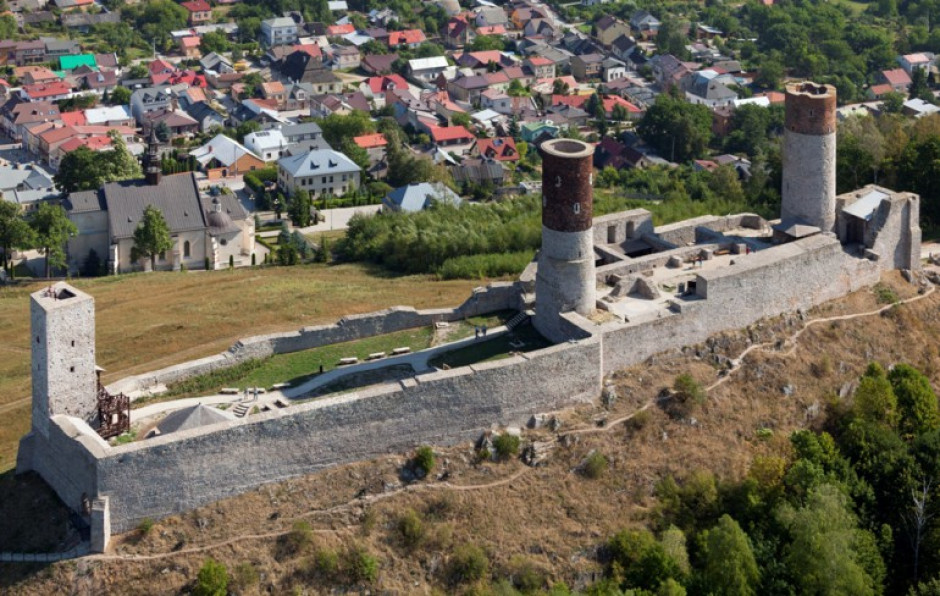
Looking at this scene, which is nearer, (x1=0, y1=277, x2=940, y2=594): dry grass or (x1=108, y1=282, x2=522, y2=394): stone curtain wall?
(x1=0, y1=277, x2=940, y2=594): dry grass

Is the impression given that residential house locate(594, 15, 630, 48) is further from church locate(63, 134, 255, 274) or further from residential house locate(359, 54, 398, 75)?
church locate(63, 134, 255, 274)

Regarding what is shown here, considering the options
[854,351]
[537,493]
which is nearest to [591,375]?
[537,493]

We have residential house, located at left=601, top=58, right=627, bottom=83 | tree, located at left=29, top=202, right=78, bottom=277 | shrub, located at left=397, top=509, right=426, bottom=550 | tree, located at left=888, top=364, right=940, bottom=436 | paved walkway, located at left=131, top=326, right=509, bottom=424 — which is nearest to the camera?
shrub, located at left=397, top=509, right=426, bottom=550

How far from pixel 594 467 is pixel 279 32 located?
102m

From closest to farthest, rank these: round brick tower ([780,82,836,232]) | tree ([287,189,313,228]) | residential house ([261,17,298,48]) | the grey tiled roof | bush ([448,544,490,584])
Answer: bush ([448,544,490,584]), round brick tower ([780,82,836,232]), the grey tiled roof, tree ([287,189,313,228]), residential house ([261,17,298,48])

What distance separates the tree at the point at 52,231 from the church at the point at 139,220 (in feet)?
6.60

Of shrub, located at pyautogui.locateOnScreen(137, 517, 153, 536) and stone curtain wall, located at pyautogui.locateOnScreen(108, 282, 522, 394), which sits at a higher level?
stone curtain wall, located at pyautogui.locateOnScreen(108, 282, 522, 394)

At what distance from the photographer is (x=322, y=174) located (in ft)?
295

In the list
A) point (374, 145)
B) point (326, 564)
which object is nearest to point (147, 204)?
point (374, 145)

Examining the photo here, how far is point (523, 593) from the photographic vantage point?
3522cm

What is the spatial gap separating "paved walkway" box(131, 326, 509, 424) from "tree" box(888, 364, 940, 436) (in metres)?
12.7

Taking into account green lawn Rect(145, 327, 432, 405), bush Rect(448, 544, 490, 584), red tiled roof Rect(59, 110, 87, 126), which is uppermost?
red tiled roof Rect(59, 110, 87, 126)

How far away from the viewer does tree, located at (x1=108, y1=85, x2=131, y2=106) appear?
11044cm

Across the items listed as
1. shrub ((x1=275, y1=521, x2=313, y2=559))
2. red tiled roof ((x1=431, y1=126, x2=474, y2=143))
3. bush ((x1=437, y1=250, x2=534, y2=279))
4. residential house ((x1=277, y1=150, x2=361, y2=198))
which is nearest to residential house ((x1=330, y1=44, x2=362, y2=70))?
red tiled roof ((x1=431, y1=126, x2=474, y2=143))
